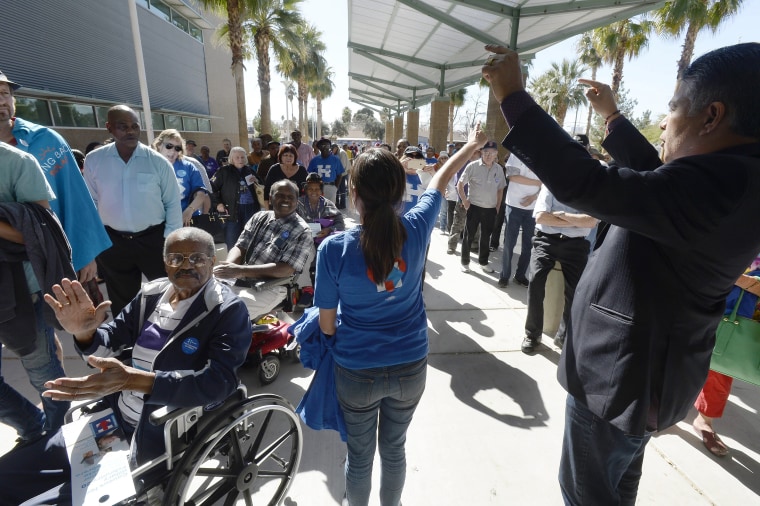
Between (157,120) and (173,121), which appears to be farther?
(173,121)

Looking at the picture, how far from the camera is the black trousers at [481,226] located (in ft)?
18.5

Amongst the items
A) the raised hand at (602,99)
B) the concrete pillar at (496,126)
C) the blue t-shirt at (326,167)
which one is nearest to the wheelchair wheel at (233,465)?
the raised hand at (602,99)

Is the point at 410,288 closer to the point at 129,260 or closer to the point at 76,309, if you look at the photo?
the point at 76,309

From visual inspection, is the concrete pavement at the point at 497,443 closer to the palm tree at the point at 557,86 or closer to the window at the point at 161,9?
the window at the point at 161,9

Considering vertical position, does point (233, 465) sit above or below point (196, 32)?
below

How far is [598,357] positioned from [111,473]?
1.84 meters

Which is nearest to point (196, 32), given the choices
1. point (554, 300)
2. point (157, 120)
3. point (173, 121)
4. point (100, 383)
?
point (173, 121)

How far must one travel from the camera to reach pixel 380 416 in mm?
1744

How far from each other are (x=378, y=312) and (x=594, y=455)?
0.92 m

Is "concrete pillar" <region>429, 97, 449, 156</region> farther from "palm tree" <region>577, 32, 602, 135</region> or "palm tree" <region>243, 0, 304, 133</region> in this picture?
"palm tree" <region>577, 32, 602, 135</region>

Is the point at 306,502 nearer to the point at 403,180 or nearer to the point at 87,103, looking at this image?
the point at 403,180

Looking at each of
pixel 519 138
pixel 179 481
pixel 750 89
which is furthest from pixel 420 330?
pixel 750 89

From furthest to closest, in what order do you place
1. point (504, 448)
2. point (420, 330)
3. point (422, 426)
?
point (422, 426), point (504, 448), point (420, 330)

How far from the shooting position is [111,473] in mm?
1418
